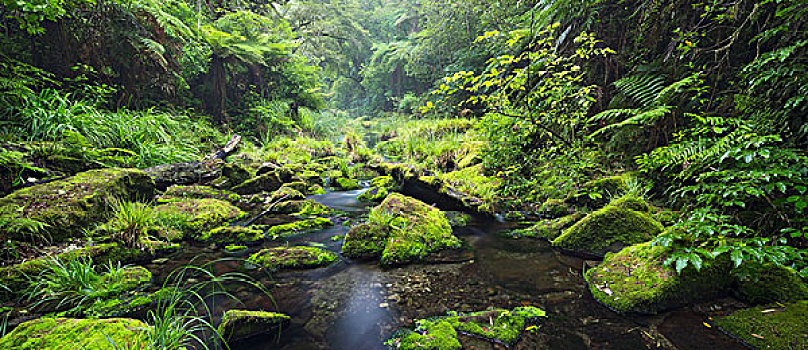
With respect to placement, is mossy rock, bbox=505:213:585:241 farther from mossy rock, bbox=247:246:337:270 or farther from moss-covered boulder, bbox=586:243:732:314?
mossy rock, bbox=247:246:337:270

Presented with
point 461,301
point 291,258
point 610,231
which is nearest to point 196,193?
point 291,258

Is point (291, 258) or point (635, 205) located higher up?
point (635, 205)

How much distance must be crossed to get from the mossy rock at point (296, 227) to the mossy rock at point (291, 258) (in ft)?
2.73

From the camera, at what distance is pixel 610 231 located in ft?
10.1

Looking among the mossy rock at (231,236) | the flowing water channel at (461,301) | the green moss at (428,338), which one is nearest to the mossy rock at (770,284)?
the flowing water channel at (461,301)

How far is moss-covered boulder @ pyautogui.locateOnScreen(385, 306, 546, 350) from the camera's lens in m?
1.83

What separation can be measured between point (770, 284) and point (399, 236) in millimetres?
2932

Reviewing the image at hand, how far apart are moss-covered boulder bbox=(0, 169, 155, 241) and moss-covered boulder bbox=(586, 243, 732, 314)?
5100 millimetres

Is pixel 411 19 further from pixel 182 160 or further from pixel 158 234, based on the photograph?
pixel 158 234

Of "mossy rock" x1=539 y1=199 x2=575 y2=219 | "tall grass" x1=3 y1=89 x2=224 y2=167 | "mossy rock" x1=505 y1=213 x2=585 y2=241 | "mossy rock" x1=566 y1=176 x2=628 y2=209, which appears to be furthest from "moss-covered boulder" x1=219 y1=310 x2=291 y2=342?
"tall grass" x1=3 y1=89 x2=224 y2=167

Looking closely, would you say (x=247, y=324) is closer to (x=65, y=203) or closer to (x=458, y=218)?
(x=65, y=203)

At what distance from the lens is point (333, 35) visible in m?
19.7

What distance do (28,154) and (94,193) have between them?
1.32 metres

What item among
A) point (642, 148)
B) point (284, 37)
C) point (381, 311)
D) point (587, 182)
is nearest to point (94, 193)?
point (381, 311)
